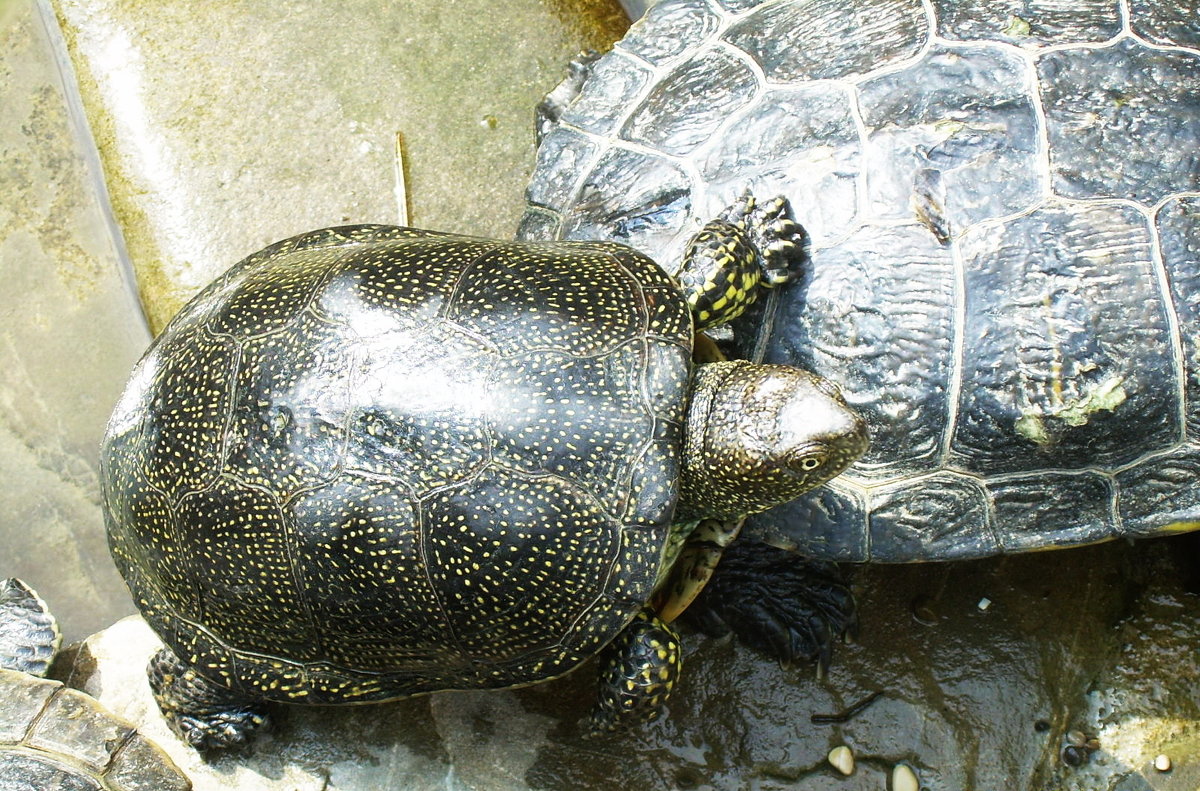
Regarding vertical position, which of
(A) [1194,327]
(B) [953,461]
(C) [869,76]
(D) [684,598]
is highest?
(C) [869,76]

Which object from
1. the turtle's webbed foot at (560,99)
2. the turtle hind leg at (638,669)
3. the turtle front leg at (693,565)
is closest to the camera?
the turtle hind leg at (638,669)

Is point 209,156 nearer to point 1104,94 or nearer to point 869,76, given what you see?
point 869,76

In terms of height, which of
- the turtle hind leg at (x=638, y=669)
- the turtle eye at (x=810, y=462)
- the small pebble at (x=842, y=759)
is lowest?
the small pebble at (x=842, y=759)

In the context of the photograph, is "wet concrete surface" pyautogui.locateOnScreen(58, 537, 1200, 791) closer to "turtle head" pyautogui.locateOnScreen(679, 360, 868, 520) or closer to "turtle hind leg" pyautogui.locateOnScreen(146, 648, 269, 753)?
"turtle hind leg" pyautogui.locateOnScreen(146, 648, 269, 753)

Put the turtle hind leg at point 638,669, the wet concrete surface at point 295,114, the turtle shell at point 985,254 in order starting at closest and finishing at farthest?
the turtle shell at point 985,254
the turtle hind leg at point 638,669
the wet concrete surface at point 295,114

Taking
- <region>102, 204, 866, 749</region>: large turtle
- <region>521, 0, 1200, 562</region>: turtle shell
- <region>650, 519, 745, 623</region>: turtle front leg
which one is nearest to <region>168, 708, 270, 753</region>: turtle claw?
<region>102, 204, 866, 749</region>: large turtle

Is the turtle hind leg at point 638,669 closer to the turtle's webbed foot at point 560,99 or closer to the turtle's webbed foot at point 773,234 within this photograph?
the turtle's webbed foot at point 773,234

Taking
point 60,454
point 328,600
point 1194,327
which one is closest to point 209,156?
point 60,454

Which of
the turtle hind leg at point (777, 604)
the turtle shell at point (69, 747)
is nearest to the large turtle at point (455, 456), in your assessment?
the turtle hind leg at point (777, 604)
